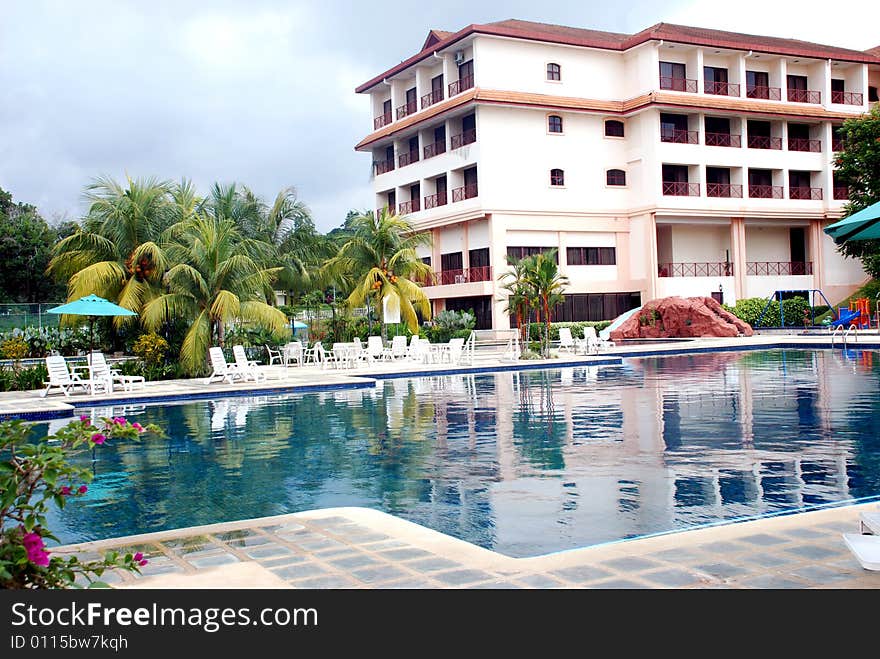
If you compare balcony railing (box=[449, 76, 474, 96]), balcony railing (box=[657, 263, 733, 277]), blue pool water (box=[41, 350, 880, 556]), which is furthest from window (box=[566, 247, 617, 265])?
blue pool water (box=[41, 350, 880, 556])

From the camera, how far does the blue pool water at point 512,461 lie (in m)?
7.09

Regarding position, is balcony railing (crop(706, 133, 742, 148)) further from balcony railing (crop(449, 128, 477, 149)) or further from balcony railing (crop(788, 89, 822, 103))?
balcony railing (crop(449, 128, 477, 149))

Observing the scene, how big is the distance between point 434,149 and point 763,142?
1693 cm

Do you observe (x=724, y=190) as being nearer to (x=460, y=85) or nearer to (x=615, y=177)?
(x=615, y=177)

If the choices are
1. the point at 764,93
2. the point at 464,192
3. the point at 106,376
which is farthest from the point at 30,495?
the point at 764,93

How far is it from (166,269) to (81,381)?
6168 mm

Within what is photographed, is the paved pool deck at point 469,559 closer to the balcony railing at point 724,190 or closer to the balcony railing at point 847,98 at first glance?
the balcony railing at point 724,190

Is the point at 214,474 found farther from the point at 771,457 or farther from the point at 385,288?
the point at 385,288

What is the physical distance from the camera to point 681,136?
43688 mm

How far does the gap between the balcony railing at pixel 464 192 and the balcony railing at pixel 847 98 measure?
20396mm

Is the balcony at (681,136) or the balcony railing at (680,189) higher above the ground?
the balcony at (681,136)

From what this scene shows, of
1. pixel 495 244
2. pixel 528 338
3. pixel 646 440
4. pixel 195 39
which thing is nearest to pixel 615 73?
pixel 495 244

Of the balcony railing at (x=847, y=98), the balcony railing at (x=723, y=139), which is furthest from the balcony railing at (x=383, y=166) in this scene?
the balcony railing at (x=847, y=98)
